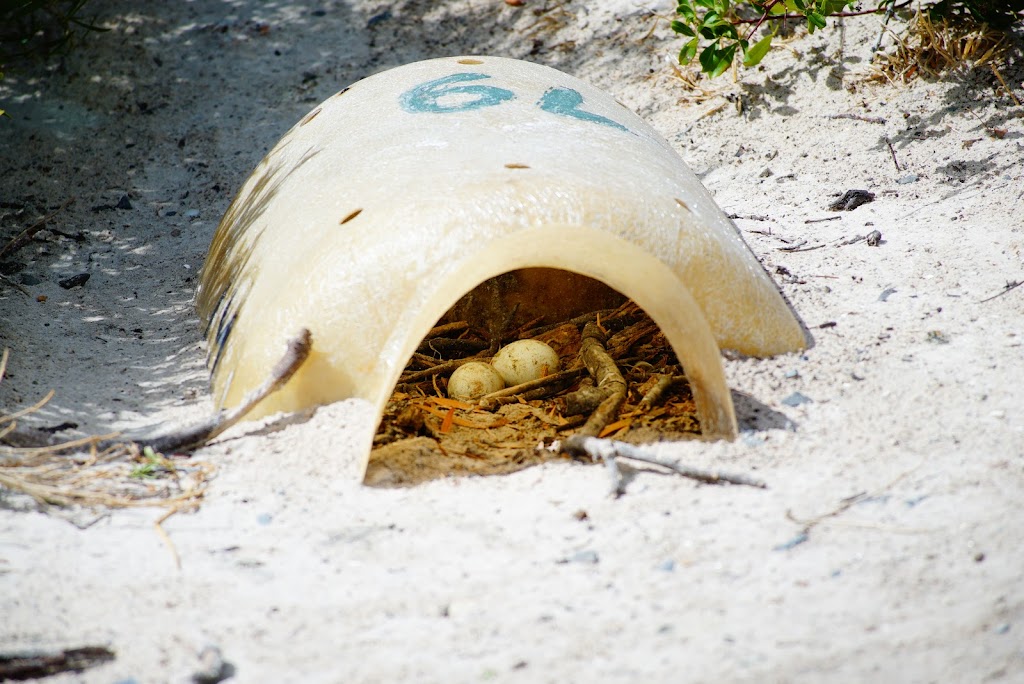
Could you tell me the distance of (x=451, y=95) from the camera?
3881 mm

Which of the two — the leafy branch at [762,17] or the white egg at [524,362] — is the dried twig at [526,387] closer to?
the white egg at [524,362]

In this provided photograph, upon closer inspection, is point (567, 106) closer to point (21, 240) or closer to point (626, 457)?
point (626, 457)

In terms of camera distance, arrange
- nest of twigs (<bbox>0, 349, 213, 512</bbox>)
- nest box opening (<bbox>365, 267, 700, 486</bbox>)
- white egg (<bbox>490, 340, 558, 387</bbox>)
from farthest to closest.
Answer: white egg (<bbox>490, 340, 558, 387</bbox>) → nest box opening (<bbox>365, 267, 700, 486</bbox>) → nest of twigs (<bbox>0, 349, 213, 512</bbox>)

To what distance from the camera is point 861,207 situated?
15.9ft

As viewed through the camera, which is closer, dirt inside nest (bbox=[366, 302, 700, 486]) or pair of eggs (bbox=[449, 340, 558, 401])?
dirt inside nest (bbox=[366, 302, 700, 486])

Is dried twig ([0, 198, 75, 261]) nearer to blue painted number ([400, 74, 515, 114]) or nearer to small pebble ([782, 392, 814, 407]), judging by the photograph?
blue painted number ([400, 74, 515, 114])

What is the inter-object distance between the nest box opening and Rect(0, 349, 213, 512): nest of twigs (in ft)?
1.98

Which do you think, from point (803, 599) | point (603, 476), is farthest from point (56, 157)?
point (803, 599)

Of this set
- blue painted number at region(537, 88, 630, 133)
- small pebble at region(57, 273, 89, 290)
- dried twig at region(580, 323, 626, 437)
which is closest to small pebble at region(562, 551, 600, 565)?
dried twig at region(580, 323, 626, 437)

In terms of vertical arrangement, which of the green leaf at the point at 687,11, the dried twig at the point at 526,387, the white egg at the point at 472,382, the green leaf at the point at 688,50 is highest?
the green leaf at the point at 687,11

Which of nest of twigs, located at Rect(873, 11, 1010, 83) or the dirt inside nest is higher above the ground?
nest of twigs, located at Rect(873, 11, 1010, 83)

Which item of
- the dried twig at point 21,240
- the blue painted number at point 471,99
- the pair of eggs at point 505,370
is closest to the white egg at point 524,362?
the pair of eggs at point 505,370

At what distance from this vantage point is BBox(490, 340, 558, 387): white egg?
12.5 feet

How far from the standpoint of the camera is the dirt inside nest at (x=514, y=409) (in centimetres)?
314
